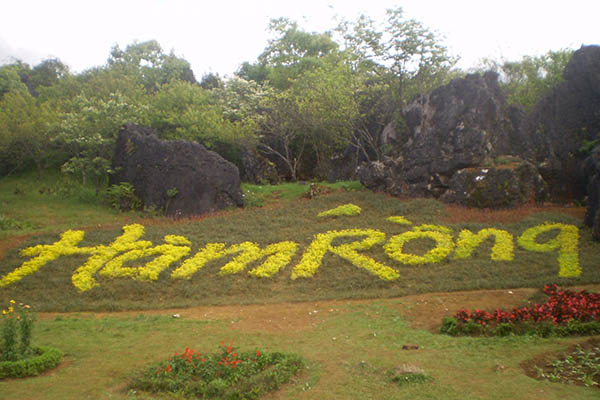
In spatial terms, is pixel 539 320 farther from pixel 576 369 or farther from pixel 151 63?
pixel 151 63

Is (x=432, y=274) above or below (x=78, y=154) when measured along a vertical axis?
below

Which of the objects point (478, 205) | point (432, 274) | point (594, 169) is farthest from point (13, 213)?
point (594, 169)

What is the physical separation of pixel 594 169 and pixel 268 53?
29087 mm

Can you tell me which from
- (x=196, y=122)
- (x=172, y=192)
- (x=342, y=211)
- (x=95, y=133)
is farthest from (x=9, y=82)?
(x=342, y=211)

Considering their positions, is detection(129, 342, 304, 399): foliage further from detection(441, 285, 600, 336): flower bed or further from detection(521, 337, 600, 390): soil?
detection(441, 285, 600, 336): flower bed

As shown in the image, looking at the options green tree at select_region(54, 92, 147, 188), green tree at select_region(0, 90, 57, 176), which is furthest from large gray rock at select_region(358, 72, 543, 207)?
green tree at select_region(0, 90, 57, 176)

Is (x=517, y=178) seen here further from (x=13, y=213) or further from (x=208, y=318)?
(x=13, y=213)

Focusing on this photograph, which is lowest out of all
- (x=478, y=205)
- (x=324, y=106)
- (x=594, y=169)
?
(x=478, y=205)

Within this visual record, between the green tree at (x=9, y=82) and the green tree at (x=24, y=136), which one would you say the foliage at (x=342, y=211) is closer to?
the green tree at (x=24, y=136)

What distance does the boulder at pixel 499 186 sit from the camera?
18828mm

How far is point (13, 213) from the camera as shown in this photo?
20453 millimetres

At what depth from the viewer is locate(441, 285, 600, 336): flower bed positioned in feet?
26.8

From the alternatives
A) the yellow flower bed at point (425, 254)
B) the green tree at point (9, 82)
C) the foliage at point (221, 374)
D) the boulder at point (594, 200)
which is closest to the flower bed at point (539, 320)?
the foliage at point (221, 374)

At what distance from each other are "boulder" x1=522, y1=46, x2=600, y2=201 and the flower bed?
12516 millimetres
